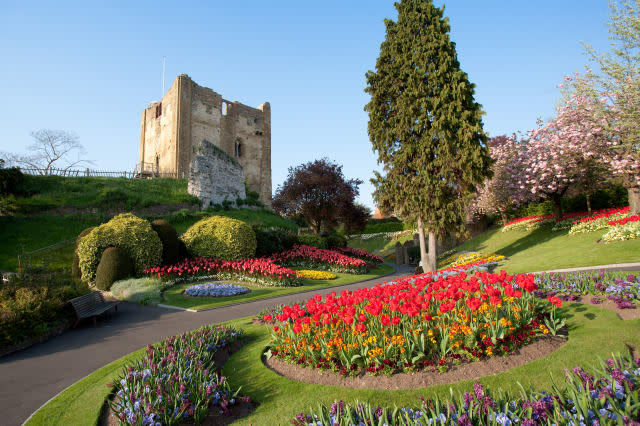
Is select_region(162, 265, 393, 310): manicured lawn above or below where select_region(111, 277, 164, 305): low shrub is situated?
below

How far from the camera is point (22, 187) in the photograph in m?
23.5

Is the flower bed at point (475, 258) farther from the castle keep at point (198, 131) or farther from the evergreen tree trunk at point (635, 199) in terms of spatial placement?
the castle keep at point (198, 131)

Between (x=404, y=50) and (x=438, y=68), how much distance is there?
6.11 feet

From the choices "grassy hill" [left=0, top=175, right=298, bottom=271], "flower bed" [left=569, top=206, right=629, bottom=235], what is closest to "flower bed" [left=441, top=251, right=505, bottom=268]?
"flower bed" [left=569, top=206, right=629, bottom=235]

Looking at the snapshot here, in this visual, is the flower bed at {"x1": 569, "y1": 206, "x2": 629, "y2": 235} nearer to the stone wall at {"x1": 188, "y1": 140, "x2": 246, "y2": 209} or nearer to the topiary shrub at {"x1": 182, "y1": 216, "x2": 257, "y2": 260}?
the topiary shrub at {"x1": 182, "y1": 216, "x2": 257, "y2": 260}

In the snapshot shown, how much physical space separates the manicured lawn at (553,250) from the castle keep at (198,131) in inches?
1181

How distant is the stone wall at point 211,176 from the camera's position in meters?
28.1

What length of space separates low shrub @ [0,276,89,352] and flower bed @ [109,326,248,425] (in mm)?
3739

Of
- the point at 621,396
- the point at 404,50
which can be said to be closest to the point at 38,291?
the point at 621,396

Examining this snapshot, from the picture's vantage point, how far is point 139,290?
10.9 metres

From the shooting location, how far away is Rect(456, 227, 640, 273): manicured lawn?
1214 cm

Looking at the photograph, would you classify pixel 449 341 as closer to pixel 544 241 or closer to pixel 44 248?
pixel 544 241

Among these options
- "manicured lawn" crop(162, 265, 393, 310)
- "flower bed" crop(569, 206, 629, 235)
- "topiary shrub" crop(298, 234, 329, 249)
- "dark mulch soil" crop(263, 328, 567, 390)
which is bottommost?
"manicured lawn" crop(162, 265, 393, 310)

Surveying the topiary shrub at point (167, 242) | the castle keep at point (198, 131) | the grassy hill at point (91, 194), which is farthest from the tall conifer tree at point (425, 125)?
the castle keep at point (198, 131)
